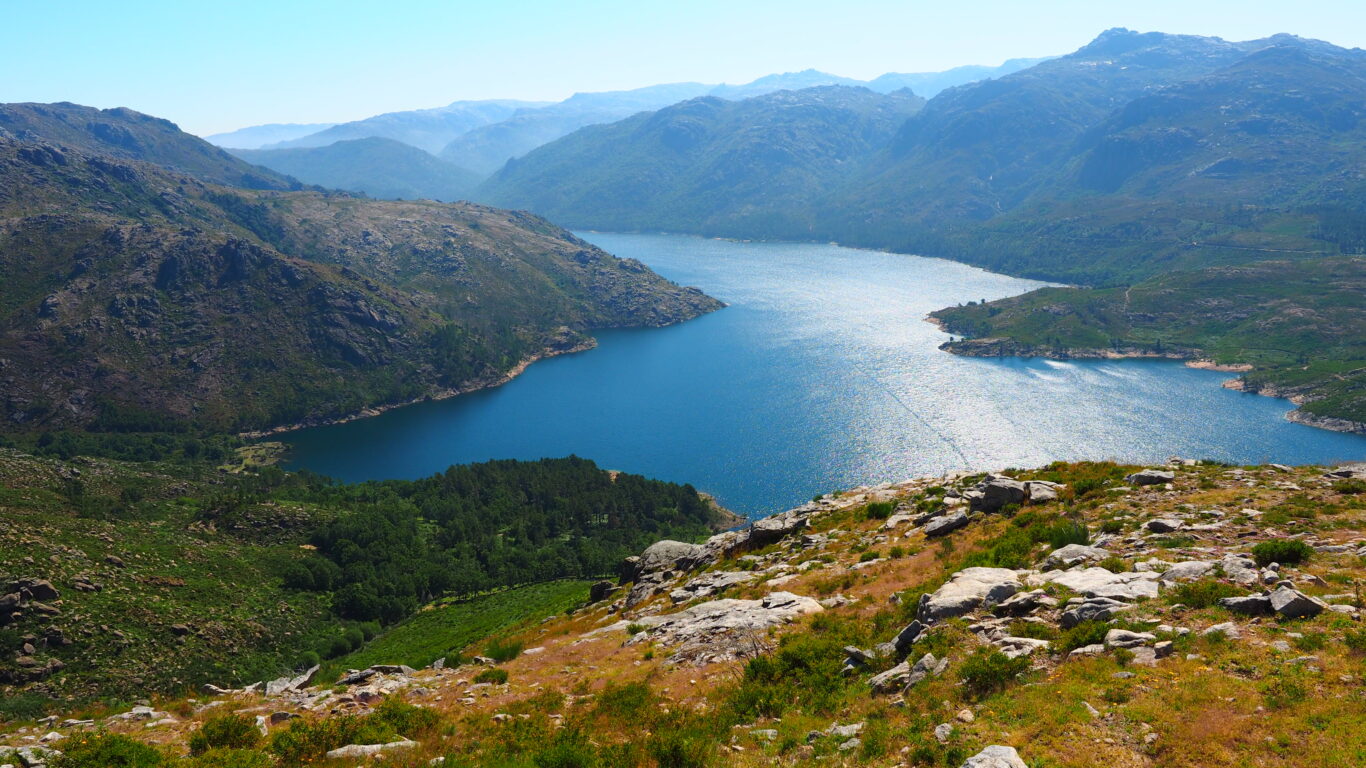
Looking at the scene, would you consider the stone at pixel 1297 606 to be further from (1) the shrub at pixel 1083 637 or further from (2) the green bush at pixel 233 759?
(2) the green bush at pixel 233 759

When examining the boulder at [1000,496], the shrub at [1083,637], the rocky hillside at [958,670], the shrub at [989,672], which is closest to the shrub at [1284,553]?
the rocky hillside at [958,670]

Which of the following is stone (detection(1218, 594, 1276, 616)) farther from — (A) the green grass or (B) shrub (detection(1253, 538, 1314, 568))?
(A) the green grass

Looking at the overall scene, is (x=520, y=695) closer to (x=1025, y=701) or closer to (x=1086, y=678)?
(x=1025, y=701)

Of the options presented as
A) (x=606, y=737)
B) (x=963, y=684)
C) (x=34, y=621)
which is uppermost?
(x=963, y=684)

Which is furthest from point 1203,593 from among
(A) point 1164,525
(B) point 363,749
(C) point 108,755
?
(C) point 108,755

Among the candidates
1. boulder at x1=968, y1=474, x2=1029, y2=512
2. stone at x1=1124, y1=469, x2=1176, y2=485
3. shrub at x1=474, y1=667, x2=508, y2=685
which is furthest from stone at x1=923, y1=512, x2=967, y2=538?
shrub at x1=474, y1=667, x2=508, y2=685

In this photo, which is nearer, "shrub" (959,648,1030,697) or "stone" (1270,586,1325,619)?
"stone" (1270,586,1325,619)

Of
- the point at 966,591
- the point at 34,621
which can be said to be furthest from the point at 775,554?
the point at 34,621
